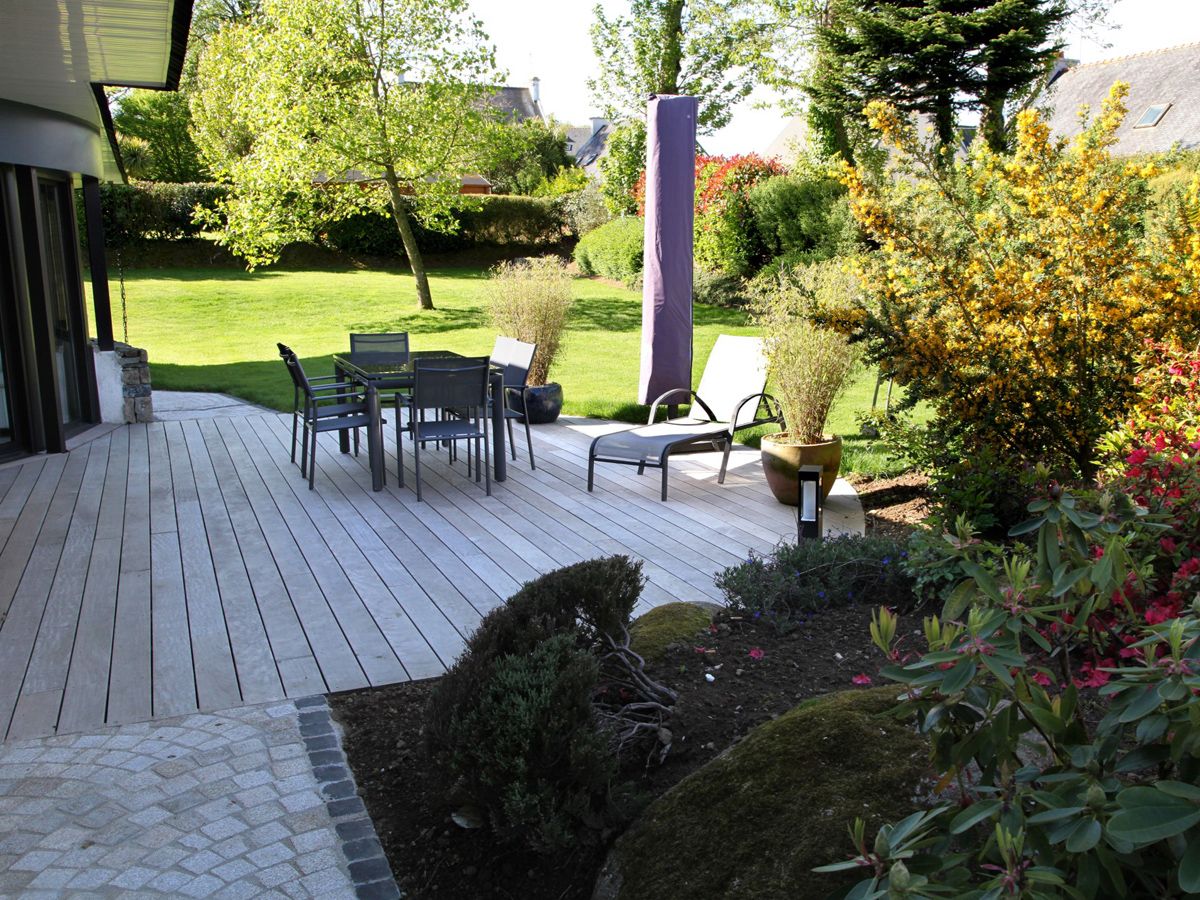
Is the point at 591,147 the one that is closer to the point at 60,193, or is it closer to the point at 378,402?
the point at 60,193

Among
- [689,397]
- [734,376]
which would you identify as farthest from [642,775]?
[689,397]

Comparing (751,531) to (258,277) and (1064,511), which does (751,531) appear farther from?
(258,277)

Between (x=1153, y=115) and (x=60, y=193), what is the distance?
76.7 feet

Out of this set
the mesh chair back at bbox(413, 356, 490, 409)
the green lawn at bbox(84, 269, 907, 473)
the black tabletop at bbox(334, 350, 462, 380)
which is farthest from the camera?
the green lawn at bbox(84, 269, 907, 473)

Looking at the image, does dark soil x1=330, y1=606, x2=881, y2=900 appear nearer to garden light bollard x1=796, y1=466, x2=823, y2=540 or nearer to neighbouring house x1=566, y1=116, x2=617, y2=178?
garden light bollard x1=796, y1=466, x2=823, y2=540

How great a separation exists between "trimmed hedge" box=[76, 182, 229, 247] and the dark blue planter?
15.3 metres

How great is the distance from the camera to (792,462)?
5270mm

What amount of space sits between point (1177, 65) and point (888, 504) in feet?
76.1

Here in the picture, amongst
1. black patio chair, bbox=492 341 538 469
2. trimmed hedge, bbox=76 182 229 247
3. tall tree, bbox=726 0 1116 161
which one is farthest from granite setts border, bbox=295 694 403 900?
trimmed hedge, bbox=76 182 229 247

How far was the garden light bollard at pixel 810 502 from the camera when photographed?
3.98 meters

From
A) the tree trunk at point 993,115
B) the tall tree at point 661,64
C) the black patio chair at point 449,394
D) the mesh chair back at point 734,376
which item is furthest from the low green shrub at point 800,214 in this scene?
the black patio chair at point 449,394

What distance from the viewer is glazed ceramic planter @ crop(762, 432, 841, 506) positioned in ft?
17.2

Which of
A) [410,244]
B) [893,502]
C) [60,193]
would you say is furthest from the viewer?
[410,244]

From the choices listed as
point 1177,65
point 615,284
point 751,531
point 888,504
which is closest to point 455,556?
point 751,531
